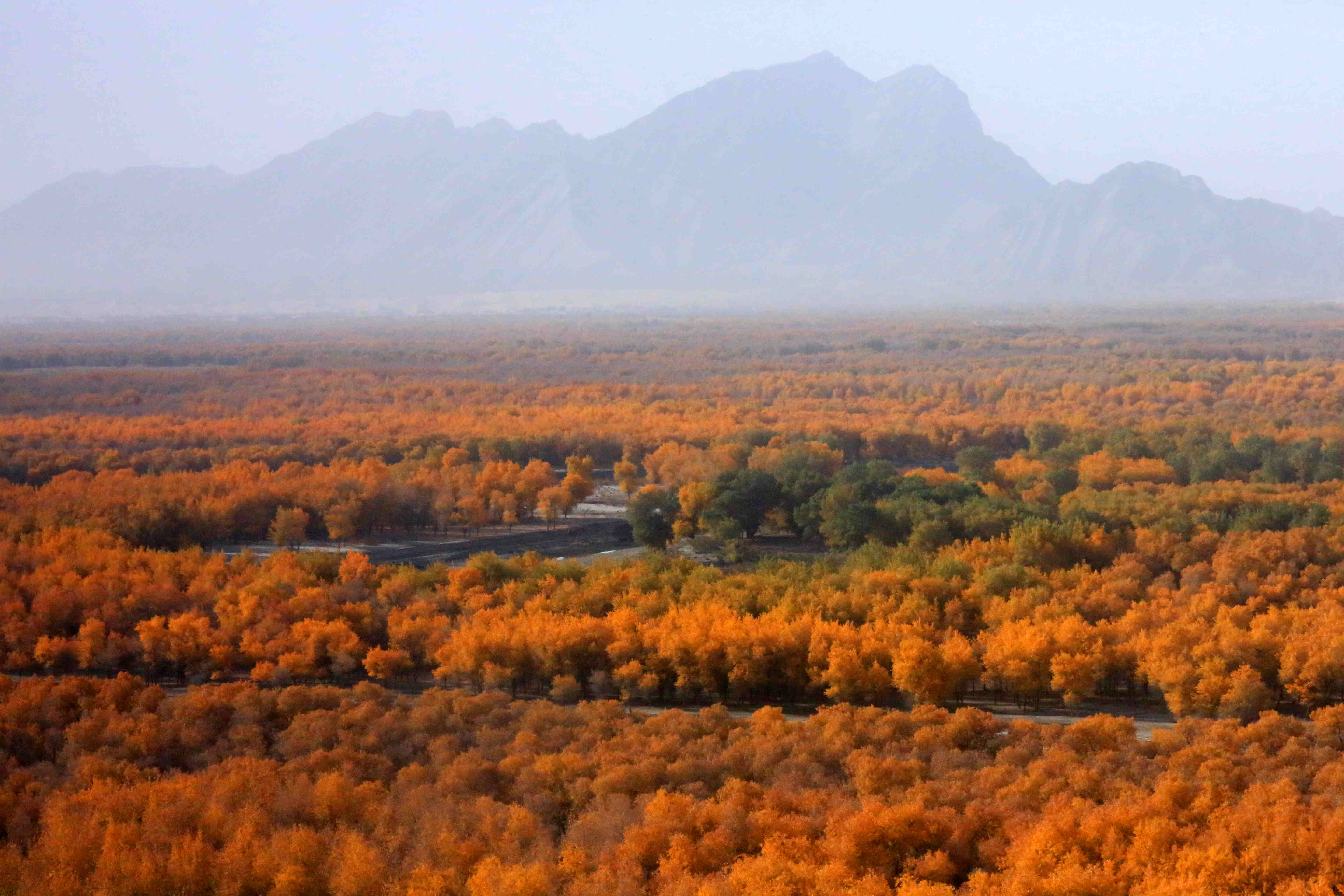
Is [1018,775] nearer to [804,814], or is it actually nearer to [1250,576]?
[804,814]

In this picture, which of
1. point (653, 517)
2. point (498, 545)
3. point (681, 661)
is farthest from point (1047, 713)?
point (498, 545)

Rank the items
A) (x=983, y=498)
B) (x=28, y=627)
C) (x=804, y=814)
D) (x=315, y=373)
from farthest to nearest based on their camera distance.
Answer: (x=315, y=373) < (x=983, y=498) < (x=28, y=627) < (x=804, y=814)


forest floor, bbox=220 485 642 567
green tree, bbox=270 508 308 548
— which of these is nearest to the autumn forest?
green tree, bbox=270 508 308 548

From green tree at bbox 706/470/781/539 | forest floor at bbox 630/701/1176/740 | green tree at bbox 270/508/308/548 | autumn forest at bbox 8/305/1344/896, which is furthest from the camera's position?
green tree at bbox 706/470/781/539

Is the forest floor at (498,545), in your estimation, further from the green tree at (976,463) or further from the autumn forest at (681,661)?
the green tree at (976,463)

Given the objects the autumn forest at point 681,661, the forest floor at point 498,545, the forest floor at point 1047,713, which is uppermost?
the autumn forest at point 681,661

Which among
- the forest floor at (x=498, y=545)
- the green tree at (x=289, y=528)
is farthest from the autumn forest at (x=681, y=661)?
the forest floor at (x=498, y=545)

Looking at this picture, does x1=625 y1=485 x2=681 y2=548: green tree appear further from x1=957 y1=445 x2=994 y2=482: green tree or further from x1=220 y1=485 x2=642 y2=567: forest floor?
x1=957 y1=445 x2=994 y2=482: green tree

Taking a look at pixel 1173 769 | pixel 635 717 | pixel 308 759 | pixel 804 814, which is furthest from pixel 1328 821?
pixel 308 759

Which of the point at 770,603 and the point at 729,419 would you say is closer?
the point at 770,603
